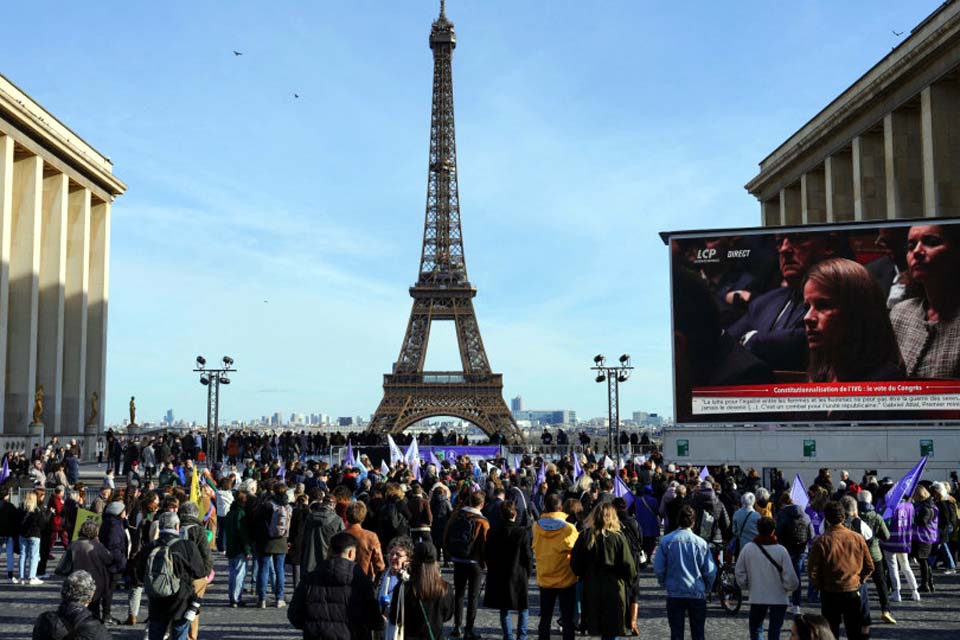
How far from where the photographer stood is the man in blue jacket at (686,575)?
8.59 m

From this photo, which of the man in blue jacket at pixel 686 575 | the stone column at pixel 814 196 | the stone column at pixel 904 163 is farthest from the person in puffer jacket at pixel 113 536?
the stone column at pixel 814 196

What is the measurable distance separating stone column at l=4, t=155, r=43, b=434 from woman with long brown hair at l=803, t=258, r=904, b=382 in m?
31.8

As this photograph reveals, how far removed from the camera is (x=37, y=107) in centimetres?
4434

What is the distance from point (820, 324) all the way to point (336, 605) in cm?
2221

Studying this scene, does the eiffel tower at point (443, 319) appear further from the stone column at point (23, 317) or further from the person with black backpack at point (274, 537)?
the person with black backpack at point (274, 537)

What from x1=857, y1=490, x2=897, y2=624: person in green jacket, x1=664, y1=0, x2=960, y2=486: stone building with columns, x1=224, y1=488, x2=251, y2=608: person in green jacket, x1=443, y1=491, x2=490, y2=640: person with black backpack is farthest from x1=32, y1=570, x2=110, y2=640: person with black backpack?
x1=664, y1=0, x2=960, y2=486: stone building with columns

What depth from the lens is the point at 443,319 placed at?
80938 millimetres

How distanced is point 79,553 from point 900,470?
21487 millimetres

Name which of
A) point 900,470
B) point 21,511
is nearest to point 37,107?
point 21,511

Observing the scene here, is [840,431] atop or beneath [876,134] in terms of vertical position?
beneath

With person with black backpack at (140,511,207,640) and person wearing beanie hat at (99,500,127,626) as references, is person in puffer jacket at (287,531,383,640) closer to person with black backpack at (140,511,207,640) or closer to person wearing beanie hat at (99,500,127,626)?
person with black backpack at (140,511,207,640)

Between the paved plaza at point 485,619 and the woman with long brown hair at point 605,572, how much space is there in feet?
7.92

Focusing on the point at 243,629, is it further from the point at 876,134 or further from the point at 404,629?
the point at 876,134

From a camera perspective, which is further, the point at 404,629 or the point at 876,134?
the point at 876,134
